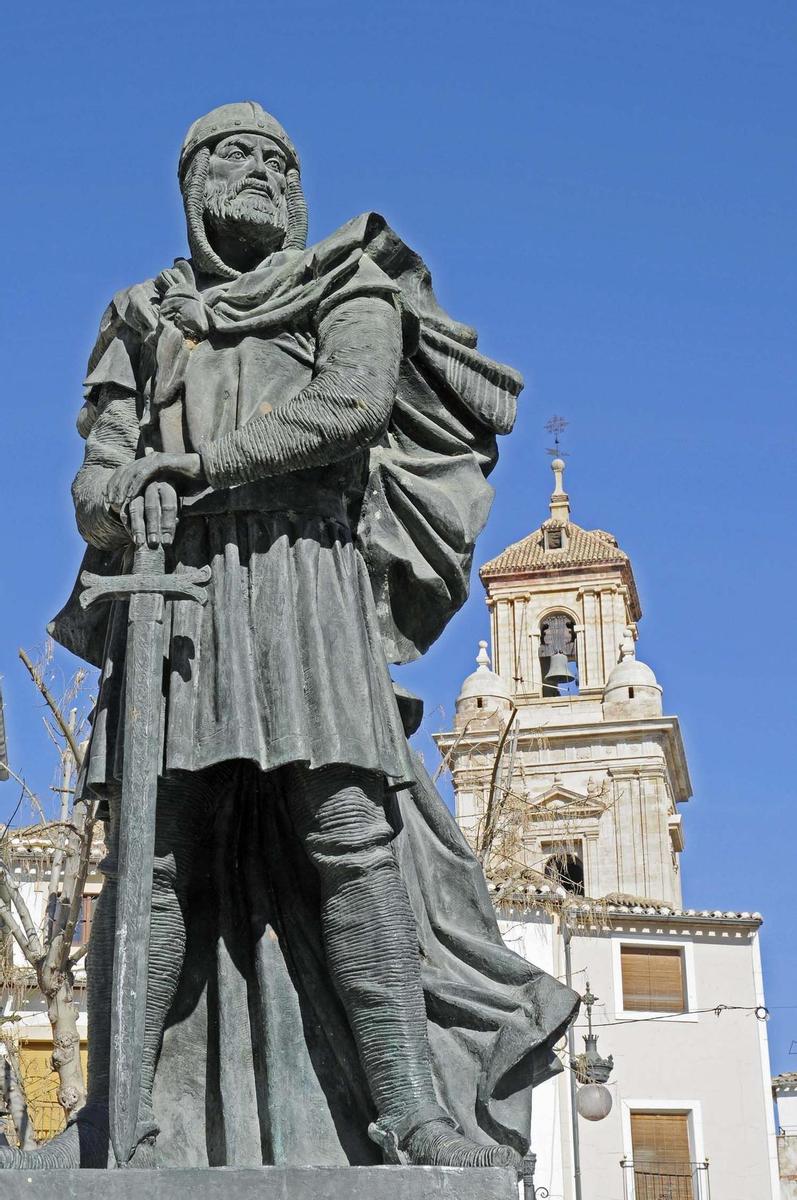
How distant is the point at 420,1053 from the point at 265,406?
172 cm

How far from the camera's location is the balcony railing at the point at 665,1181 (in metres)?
39.6

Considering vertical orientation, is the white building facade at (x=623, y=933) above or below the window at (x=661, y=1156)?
above

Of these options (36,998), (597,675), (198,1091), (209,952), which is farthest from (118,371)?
(597,675)

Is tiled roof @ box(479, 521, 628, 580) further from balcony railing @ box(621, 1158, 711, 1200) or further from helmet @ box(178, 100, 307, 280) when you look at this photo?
helmet @ box(178, 100, 307, 280)

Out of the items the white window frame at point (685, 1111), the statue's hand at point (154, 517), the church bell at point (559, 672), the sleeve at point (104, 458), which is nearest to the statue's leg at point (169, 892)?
the statue's hand at point (154, 517)

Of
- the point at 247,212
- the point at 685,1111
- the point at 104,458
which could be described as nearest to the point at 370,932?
the point at 104,458

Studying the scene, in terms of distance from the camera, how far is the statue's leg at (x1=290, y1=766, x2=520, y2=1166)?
4.43 m

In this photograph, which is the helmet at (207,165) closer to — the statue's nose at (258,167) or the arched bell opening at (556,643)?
the statue's nose at (258,167)

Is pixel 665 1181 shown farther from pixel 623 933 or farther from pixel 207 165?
pixel 207 165

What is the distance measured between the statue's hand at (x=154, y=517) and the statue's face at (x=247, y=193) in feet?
3.18

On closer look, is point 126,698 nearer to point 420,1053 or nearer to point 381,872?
point 381,872

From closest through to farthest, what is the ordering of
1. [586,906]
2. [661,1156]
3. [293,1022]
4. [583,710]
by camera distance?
[293,1022]
[586,906]
[661,1156]
[583,710]

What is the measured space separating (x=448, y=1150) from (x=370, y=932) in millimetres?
606

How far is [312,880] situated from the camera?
4863 millimetres
